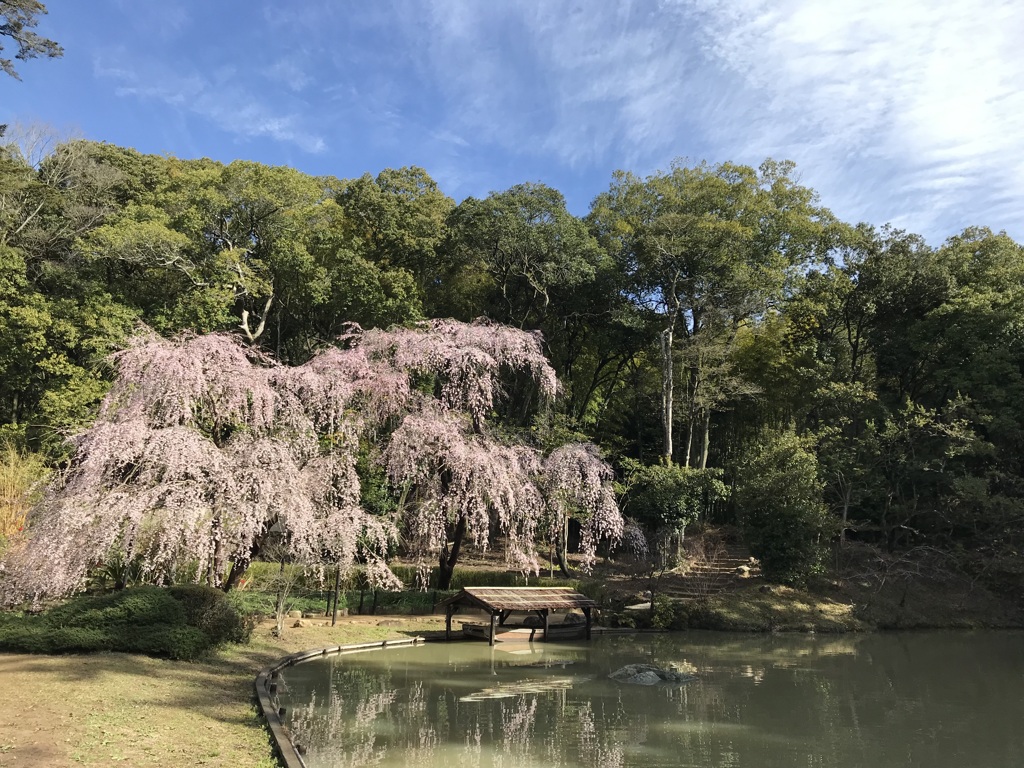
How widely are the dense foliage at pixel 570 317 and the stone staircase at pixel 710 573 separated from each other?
1674 millimetres

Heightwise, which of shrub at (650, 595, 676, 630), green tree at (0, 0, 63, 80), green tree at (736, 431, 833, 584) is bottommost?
shrub at (650, 595, 676, 630)

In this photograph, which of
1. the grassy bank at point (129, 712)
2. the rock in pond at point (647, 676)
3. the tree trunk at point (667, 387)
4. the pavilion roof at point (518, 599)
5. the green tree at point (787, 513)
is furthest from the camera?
the tree trunk at point (667, 387)

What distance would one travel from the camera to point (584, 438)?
64.8 feet

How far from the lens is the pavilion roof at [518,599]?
14.4 m

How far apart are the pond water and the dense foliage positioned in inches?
174

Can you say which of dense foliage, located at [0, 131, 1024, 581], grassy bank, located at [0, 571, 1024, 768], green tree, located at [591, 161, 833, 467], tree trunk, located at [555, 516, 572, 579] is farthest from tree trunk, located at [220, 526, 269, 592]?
green tree, located at [591, 161, 833, 467]

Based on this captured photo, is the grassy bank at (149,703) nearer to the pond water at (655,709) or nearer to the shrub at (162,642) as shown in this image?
the shrub at (162,642)

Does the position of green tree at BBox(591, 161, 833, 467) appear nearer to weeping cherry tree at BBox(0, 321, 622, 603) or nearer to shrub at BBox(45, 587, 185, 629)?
weeping cherry tree at BBox(0, 321, 622, 603)

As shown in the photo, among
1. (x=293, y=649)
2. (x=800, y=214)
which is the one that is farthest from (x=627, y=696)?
(x=800, y=214)

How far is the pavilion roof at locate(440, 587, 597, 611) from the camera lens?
47.3 ft

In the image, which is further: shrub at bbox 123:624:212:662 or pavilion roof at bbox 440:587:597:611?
pavilion roof at bbox 440:587:597:611

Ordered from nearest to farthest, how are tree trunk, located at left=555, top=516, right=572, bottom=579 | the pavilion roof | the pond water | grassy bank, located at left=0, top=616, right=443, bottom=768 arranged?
1. grassy bank, located at left=0, top=616, right=443, bottom=768
2. the pond water
3. the pavilion roof
4. tree trunk, located at left=555, top=516, right=572, bottom=579

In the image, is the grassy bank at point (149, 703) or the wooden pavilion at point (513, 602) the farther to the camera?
the wooden pavilion at point (513, 602)

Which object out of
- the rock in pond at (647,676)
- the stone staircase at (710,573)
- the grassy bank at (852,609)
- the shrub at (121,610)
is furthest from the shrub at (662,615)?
the shrub at (121,610)
